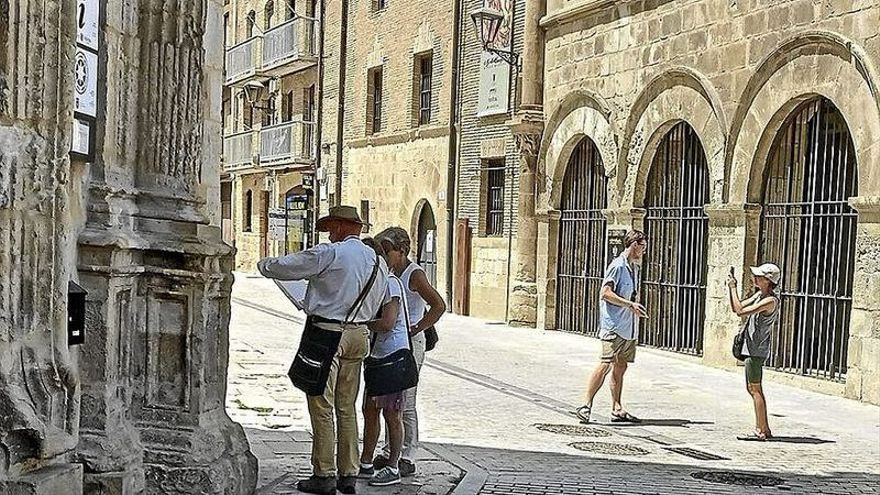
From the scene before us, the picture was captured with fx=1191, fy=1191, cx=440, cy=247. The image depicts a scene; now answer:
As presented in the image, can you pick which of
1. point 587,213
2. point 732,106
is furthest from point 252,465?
point 587,213

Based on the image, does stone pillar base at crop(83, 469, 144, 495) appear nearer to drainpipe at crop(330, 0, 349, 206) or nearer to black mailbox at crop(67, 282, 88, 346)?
black mailbox at crop(67, 282, 88, 346)

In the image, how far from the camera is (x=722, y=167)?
48.2 feet

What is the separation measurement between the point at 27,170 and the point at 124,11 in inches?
65.3

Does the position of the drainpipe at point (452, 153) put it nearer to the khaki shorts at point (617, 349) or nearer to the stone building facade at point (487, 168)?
the stone building facade at point (487, 168)

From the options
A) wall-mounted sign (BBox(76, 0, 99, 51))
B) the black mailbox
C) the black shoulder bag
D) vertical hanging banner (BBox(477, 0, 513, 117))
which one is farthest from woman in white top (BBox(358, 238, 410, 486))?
vertical hanging banner (BBox(477, 0, 513, 117))

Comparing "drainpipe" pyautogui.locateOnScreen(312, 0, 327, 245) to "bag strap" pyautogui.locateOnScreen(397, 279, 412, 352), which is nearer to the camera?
"bag strap" pyautogui.locateOnScreen(397, 279, 412, 352)

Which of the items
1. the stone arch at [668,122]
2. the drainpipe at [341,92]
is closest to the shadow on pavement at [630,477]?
the stone arch at [668,122]

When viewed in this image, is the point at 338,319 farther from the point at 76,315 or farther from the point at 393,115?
the point at 393,115

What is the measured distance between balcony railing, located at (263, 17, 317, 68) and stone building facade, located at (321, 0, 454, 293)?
986 mm

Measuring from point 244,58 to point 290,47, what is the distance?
5.28 metres

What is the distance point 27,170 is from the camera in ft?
15.4

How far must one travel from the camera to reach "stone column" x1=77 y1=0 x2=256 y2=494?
19.1 ft

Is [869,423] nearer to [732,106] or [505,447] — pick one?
[505,447]

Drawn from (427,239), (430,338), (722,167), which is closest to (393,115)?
(427,239)
